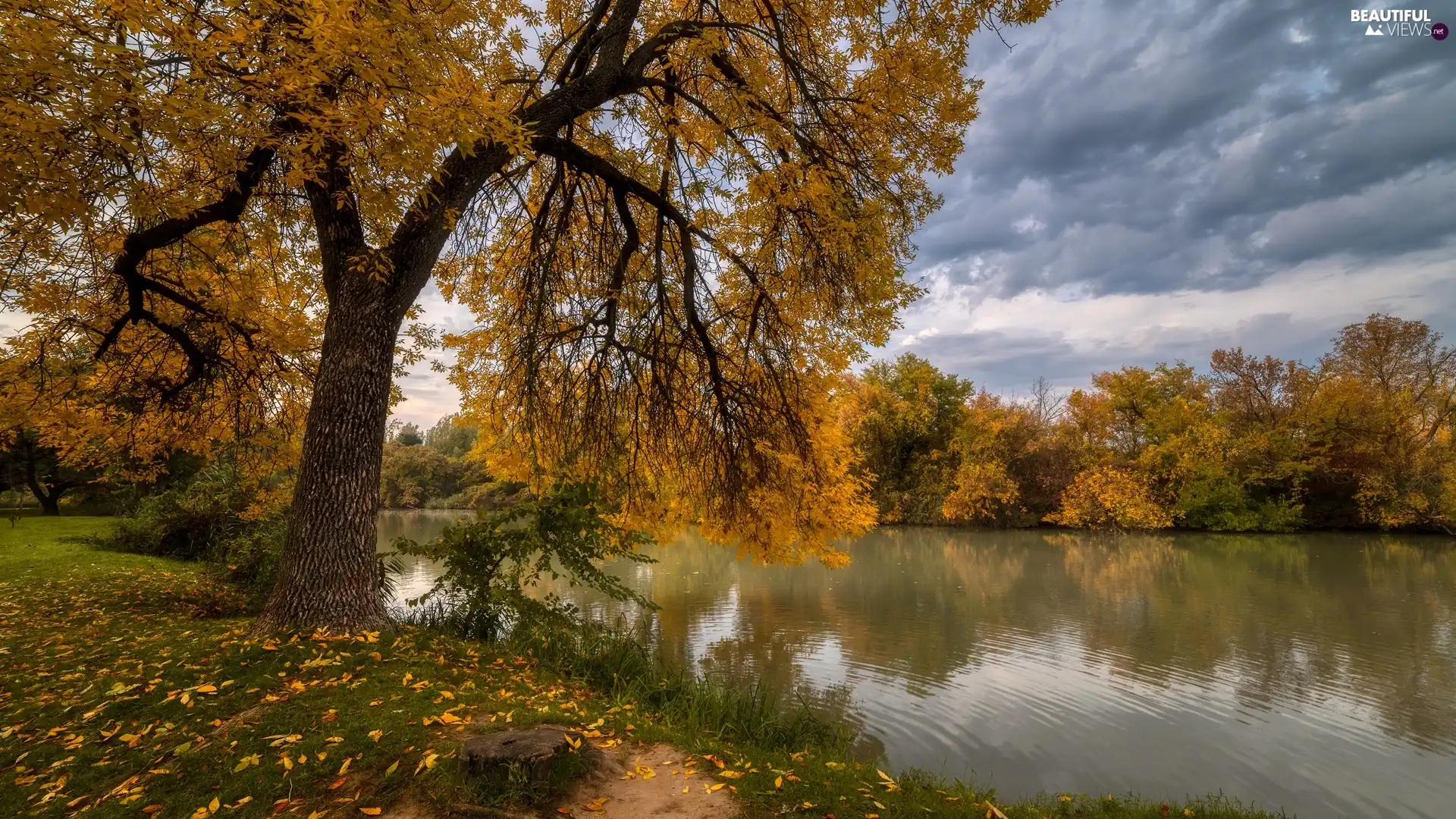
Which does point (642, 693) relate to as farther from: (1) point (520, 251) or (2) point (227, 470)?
(2) point (227, 470)

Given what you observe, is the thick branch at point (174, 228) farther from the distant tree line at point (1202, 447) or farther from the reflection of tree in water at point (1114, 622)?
the distant tree line at point (1202, 447)

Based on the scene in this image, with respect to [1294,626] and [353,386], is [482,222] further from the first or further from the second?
[1294,626]

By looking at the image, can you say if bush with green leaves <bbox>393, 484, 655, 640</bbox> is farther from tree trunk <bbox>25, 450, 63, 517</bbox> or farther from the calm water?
tree trunk <bbox>25, 450, 63, 517</bbox>

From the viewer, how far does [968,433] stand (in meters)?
29.8

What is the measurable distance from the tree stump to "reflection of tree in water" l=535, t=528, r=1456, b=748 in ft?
14.0

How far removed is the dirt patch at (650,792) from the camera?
2979 mm

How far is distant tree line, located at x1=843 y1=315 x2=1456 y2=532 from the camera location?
81.3 feet

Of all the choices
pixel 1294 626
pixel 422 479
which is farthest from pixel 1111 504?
pixel 422 479

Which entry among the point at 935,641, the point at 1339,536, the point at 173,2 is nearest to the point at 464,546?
the point at 173,2

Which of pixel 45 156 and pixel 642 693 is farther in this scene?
pixel 642 693

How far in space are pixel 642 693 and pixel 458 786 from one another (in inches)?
101

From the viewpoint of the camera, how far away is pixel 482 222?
6.22 metres

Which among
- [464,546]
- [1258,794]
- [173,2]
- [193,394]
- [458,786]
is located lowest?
[1258,794]

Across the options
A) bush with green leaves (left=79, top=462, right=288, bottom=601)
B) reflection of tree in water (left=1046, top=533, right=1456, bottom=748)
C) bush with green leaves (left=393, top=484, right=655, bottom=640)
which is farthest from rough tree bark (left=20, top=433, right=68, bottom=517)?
reflection of tree in water (left=1046, top=533, right=1456, bottom=748)
